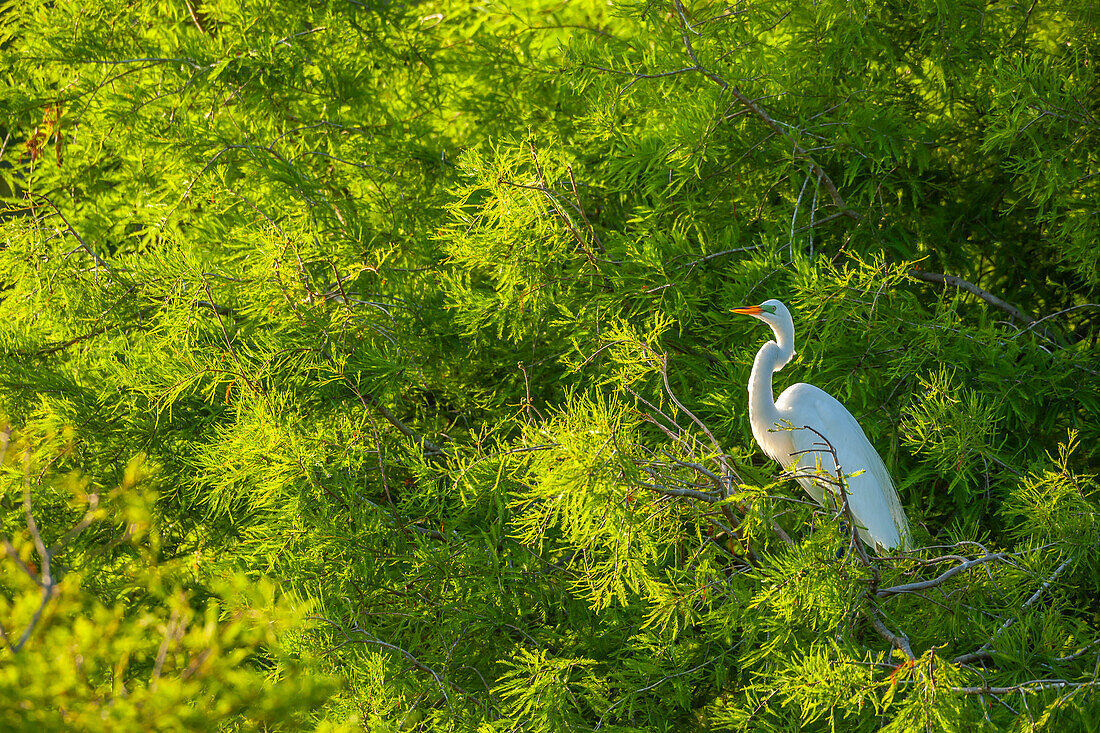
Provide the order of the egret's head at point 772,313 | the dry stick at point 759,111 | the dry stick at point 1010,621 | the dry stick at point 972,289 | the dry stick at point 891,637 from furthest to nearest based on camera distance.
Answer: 1. the dry stick at point 972,289
2. the dry stick at point 759,111
3. the egret's head at point 772,313
4. the dry stick at point 1010,621
5. the dry stick at point 891,637

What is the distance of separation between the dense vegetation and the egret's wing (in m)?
0.07

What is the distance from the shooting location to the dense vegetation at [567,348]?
139 centimetres

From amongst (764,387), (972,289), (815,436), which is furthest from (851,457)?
(972,289)

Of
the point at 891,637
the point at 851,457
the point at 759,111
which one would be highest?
the point at 759,111

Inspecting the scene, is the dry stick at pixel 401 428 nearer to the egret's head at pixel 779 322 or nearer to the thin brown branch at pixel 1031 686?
the egret's head at pixel 779 322

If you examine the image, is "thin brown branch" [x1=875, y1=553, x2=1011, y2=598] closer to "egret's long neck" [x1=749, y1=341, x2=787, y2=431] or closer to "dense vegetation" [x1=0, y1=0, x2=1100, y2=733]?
"dense vegetation" [x1=0, y1=0, x2=1100, y2=733]

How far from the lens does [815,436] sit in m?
1.86

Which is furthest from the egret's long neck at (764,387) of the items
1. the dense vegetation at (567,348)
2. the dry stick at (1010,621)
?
the dry stick at (1010,621)

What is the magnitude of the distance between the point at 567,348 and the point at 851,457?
67 centimetres

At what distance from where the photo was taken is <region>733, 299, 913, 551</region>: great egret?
5.54 feet

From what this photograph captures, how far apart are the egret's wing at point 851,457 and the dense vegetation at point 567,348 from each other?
7 centimetres

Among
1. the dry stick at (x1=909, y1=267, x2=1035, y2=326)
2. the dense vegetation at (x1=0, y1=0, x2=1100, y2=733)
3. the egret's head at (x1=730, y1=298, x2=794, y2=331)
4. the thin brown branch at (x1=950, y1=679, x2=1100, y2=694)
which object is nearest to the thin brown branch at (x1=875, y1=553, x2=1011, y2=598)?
the dense vegetation at (x1=0, y1=0, x2=1100, y2=733)

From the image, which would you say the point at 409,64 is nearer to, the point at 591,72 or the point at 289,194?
the point at 289,194

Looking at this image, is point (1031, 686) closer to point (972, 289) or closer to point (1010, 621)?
point (1010, 621)
